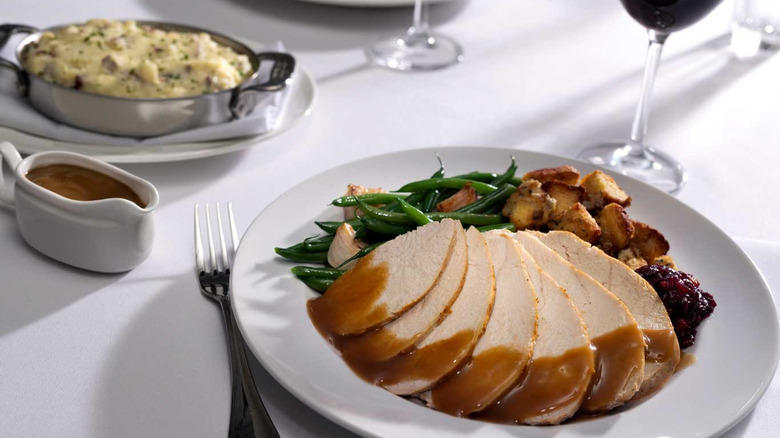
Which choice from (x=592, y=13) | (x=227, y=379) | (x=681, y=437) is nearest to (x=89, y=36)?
(x=227, y=379)

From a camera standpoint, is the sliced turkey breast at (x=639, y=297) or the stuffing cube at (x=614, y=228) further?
the stuffing cube at (x=614, y=228)

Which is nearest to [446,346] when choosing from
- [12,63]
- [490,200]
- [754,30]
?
[490,200]

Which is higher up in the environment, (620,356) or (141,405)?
(620,356)

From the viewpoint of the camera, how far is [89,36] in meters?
2.68

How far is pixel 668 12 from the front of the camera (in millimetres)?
2420

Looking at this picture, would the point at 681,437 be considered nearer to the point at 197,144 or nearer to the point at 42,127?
the point at 197,144

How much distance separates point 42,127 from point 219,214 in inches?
28.0

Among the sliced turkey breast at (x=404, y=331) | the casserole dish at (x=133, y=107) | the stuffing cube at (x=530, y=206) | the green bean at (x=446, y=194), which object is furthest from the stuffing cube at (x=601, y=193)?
the casserole dish at (x=133, y=107)

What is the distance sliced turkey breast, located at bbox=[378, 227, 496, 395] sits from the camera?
1532mm

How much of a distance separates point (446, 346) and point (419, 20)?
7.30ft

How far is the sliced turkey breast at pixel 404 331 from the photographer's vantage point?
62.8 inches

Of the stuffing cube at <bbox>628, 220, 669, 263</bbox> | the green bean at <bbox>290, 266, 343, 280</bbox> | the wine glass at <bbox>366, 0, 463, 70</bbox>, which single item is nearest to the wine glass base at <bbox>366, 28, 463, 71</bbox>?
the wine glass at <bbox>366, 0, 463, 70</bbox>

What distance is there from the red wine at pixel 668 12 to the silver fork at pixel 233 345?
4.74 ft

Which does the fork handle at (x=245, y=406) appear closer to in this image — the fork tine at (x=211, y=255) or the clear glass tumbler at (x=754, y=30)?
the fork tine at (x=211, y=255)
